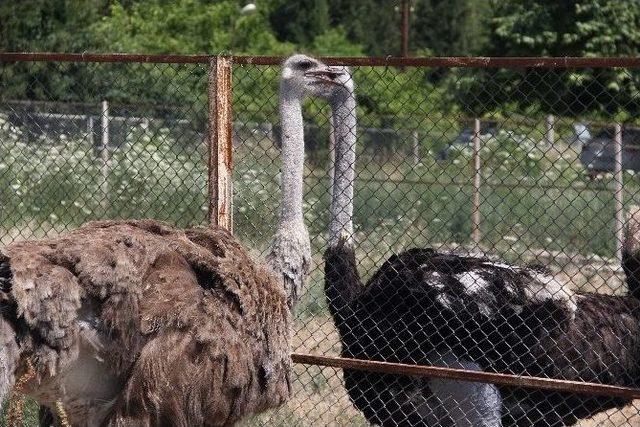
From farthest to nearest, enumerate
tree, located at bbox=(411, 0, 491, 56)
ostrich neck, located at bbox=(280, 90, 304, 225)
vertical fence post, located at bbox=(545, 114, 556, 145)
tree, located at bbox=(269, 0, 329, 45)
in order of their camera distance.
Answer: tree, located at bbox=(411, 0, 491, 56), tree, located at bbox=(269, 0, 329, 45), vertical fence post, located at bbox=(545, 114, 556, 145), ostrich neck, located at bbox=(280, 90, 304, 225)

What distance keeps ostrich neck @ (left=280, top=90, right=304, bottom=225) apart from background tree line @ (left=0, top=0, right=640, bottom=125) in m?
0.52

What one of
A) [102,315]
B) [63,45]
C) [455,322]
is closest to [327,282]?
[455,322]

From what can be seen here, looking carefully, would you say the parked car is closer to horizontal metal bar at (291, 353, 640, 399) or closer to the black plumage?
the black plumage

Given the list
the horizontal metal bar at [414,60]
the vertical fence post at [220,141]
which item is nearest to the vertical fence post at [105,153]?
the horizontal metal bar at [414,60]

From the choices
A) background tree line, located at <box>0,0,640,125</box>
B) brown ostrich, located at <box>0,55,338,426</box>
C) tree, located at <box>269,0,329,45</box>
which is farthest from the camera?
tree, located at <box>269,0,329,45</box>

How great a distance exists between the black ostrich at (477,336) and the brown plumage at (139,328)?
93cm

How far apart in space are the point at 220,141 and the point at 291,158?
0.31 metres

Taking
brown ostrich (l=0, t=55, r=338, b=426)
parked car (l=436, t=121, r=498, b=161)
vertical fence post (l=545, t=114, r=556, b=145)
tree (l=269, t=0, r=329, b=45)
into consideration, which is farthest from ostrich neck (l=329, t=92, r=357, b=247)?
tree (l=269, t=0, r=329, b=45)

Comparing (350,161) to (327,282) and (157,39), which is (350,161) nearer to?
(327,282)

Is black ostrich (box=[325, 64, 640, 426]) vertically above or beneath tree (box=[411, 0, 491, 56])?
above

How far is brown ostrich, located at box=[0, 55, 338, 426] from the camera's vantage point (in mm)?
3539

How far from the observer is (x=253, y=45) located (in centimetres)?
2447

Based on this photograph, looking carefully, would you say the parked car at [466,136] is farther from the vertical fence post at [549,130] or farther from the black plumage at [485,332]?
the black plumage at [485,332]

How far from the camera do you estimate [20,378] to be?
11.5 feet
